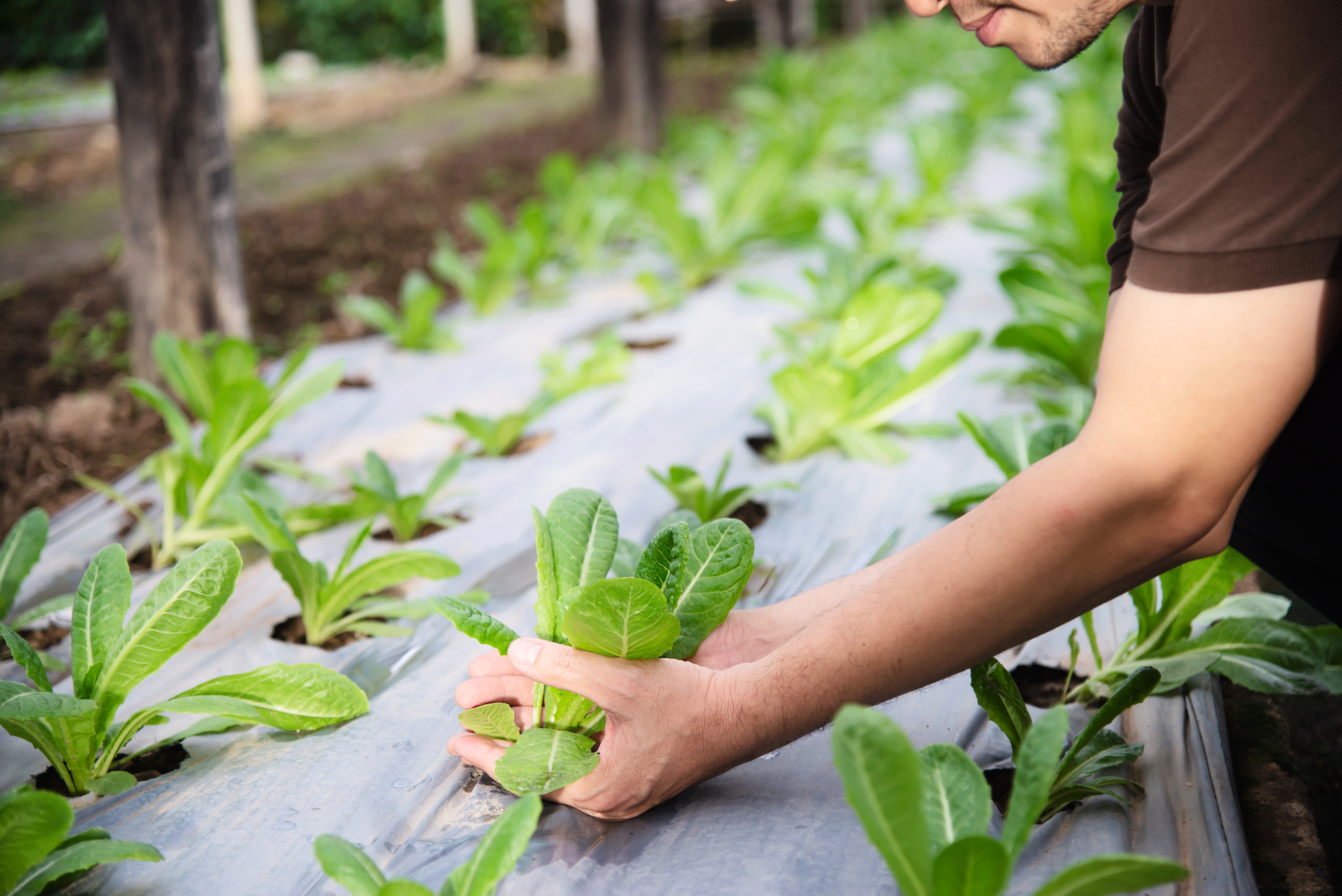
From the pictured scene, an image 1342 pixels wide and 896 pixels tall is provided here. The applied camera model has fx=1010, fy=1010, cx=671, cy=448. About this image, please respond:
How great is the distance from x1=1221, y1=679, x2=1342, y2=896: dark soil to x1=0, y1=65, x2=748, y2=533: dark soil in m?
1.79

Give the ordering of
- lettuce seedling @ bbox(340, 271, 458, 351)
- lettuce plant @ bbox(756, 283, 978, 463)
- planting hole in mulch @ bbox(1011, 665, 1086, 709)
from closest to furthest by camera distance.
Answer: planting hole in mulch @ bbox(1011, 665, 1086, 709), lettuce plant @ bbox(756, 283, 978, 463), lettuce seedling @ bbox(340, 271, 458, 351)

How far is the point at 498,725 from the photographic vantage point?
3.25ft

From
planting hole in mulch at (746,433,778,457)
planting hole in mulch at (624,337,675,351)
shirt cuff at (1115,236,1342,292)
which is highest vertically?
shirt cuff at (1115,236,1342,292)

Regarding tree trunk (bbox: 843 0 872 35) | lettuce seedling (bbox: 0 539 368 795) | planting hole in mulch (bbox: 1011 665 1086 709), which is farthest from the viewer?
tree trunk (bbox: 843 0 872 35)

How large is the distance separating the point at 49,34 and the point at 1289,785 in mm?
10290

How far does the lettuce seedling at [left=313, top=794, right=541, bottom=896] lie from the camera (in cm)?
77

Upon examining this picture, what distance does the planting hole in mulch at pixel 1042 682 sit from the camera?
3.86 ft

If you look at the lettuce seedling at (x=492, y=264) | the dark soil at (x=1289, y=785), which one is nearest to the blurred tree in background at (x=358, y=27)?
the lettuce seedling at (x=492, y=264)

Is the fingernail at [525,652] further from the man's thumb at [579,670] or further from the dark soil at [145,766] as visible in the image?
the dark soil at [145,766]

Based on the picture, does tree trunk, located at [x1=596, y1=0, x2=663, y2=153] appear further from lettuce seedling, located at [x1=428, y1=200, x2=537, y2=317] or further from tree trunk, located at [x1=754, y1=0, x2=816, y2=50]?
tree trunk, located at [x1=754, y1=0, x2=816, y2=50]

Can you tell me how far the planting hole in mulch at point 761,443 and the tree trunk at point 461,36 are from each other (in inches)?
359

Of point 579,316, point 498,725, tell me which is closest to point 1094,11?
point 498,725

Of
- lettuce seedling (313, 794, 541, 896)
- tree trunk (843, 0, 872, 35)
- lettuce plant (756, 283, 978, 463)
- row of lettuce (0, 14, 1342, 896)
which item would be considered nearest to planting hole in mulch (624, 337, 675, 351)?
row of lettuce (0, 14, 1342, 896)

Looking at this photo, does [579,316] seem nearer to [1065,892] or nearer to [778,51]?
[1065,892]
